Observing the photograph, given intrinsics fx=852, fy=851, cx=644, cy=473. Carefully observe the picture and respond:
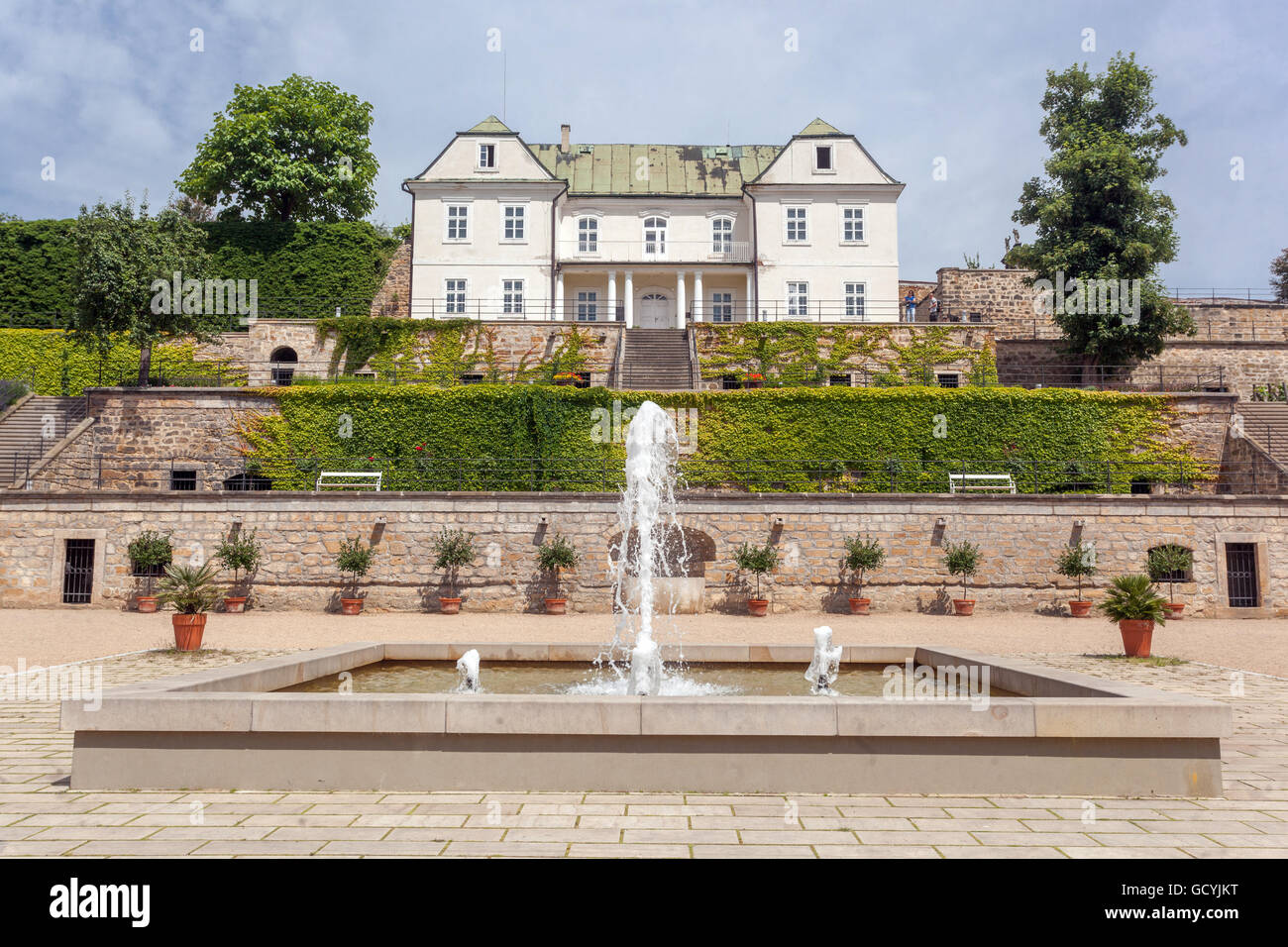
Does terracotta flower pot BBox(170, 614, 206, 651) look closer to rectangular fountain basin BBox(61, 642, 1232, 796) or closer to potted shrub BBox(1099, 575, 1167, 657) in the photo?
rectangular fountain basin BBox(61, 642, 1232, 796)

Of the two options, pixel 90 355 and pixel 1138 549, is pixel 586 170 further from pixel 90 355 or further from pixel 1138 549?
pixel 1138 549

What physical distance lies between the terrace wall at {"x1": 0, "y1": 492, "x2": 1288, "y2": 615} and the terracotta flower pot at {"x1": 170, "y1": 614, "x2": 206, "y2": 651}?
6690 millimetres

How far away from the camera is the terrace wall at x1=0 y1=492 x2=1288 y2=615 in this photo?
69.6ft

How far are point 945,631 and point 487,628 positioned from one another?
9.64 metres

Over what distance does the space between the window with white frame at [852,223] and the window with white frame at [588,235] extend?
11086 millimetres

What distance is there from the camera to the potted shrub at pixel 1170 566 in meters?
20.7

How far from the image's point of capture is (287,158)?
40.3 metres

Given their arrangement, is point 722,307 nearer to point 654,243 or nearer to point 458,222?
point 654,243

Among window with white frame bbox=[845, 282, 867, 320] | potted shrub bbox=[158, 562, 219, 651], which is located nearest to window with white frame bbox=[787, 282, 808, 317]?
window with white frame bbox=[845, 282, 867, 320]

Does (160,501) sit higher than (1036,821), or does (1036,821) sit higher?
(160,501)

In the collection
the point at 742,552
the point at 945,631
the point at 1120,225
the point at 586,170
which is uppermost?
the point at 586,170

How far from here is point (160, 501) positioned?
2148 cm

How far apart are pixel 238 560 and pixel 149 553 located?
211 cm

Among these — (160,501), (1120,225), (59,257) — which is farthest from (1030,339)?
(59,257)
